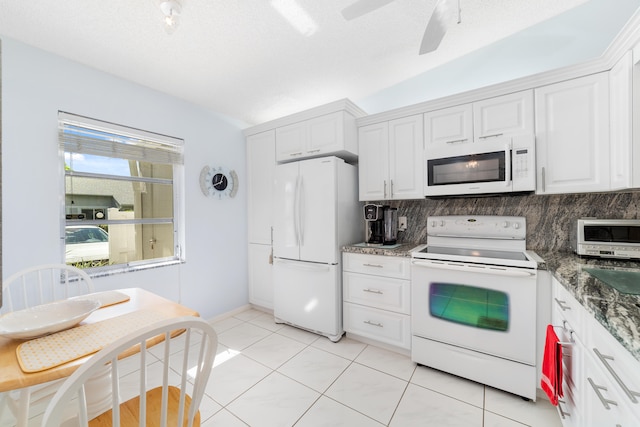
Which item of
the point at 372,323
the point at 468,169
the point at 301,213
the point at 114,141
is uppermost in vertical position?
the point at 114,141

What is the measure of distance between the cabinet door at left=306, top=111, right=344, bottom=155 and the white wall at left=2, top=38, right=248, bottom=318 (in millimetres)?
1063

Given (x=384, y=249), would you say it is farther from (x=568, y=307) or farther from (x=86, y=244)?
(x=86, y=244)

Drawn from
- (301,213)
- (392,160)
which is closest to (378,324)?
(301,213)

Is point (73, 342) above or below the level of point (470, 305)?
above

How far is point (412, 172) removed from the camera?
2615 mm

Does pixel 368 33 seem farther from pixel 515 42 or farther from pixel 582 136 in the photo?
pixel 582 136

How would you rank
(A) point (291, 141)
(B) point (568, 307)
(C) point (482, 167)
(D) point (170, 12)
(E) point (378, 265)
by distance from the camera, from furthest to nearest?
1. (A) point (291, 141)
2. (E) point (378, 265)
3. (C) point (482, 167)
4. (D) point (170, 12)
5. (B) point (568, 307)

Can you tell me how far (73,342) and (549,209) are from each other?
10.3 ft

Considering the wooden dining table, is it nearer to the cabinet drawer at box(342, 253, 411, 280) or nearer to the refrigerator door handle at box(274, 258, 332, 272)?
the refrigerator door handle at box(274, 258, 332, 272)

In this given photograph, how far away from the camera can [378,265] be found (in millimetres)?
2521

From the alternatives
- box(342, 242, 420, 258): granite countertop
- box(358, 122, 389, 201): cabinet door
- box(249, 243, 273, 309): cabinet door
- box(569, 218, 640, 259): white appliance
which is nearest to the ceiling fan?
box(358, 122, 389, 201): cabinet door

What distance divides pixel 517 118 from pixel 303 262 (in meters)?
2.13

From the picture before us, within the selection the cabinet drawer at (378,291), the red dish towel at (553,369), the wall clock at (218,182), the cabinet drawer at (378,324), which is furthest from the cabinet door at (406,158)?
the wall clock at (218,182)

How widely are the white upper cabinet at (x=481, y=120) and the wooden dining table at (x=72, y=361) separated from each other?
7.48ft
